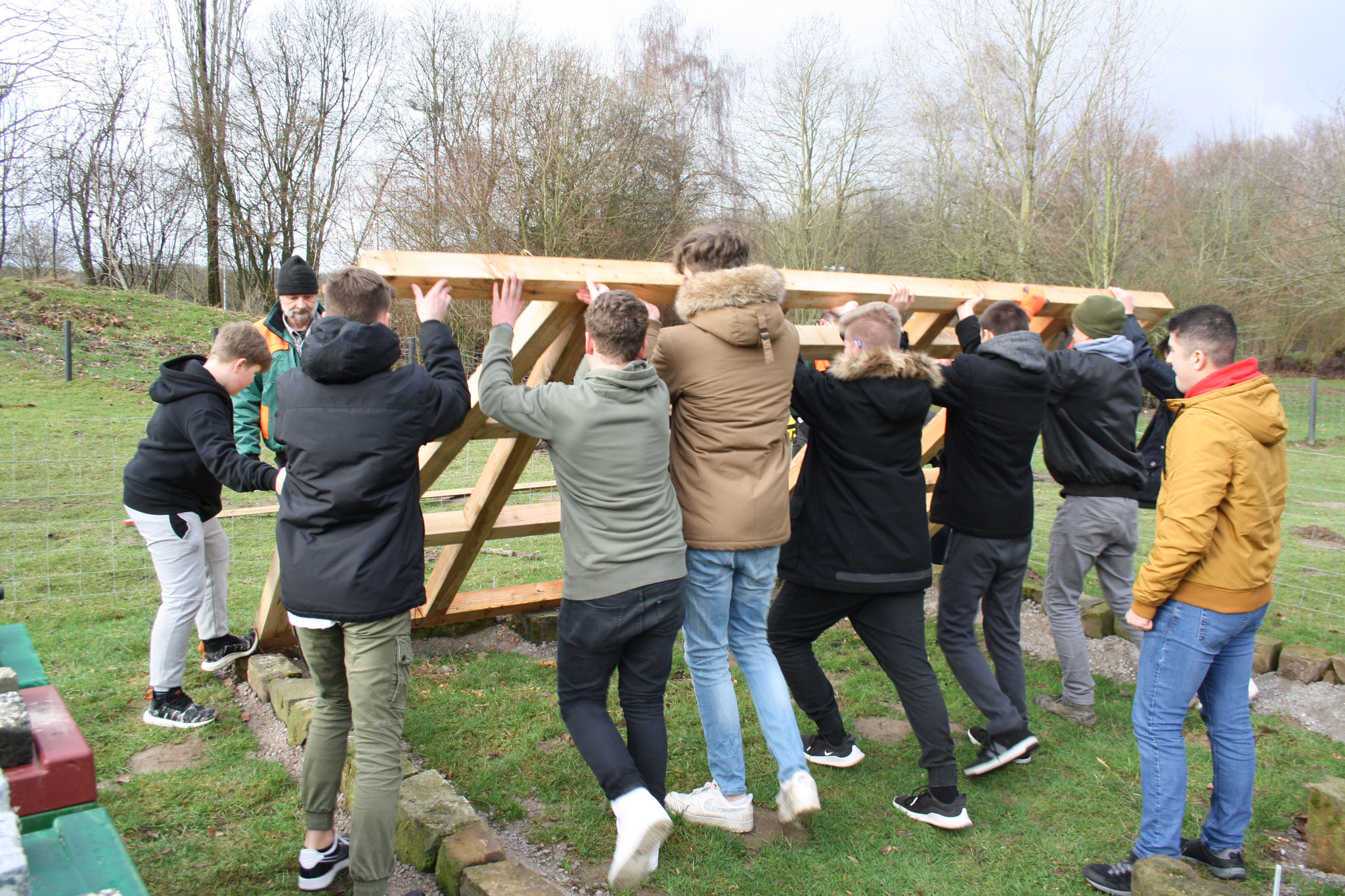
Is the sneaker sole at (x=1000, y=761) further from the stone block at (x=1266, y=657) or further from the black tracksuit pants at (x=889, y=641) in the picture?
the stone block at (x=1266, y=657)

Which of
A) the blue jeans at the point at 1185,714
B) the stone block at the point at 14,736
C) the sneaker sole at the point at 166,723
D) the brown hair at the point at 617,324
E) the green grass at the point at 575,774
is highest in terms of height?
the brown hair at the point at 617,324

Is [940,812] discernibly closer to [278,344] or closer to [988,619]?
[988,619]

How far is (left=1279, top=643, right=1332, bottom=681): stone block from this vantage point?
14.4 ft

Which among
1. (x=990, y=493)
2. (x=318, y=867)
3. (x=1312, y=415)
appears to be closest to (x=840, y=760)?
(x=990, y=493)

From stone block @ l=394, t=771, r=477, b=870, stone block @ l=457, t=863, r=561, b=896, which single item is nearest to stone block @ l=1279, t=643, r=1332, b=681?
stone block @ l=457, t=863, r=561, b=896

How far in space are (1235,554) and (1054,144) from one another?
19.2 m

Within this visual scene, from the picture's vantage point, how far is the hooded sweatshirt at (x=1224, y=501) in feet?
8.75

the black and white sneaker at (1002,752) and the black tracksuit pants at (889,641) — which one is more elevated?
the black tracksuit pants at (889,641)

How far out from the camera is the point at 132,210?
2217cm

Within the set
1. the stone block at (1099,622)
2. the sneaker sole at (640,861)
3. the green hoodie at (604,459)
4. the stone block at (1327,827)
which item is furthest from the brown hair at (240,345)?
the stone block at (1099,622)

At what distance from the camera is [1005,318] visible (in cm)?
357

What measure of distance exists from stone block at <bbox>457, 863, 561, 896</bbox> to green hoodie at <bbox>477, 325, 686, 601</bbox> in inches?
31.9

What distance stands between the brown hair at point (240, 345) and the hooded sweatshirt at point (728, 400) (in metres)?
1.71

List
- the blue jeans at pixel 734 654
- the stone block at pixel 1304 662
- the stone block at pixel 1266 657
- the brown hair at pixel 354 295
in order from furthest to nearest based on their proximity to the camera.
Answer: the stone block at pixel 1266 657, the stone block at pixel 1304 662, the blue jeans at pixel 734 654, the brown hair at pixel 354 295
